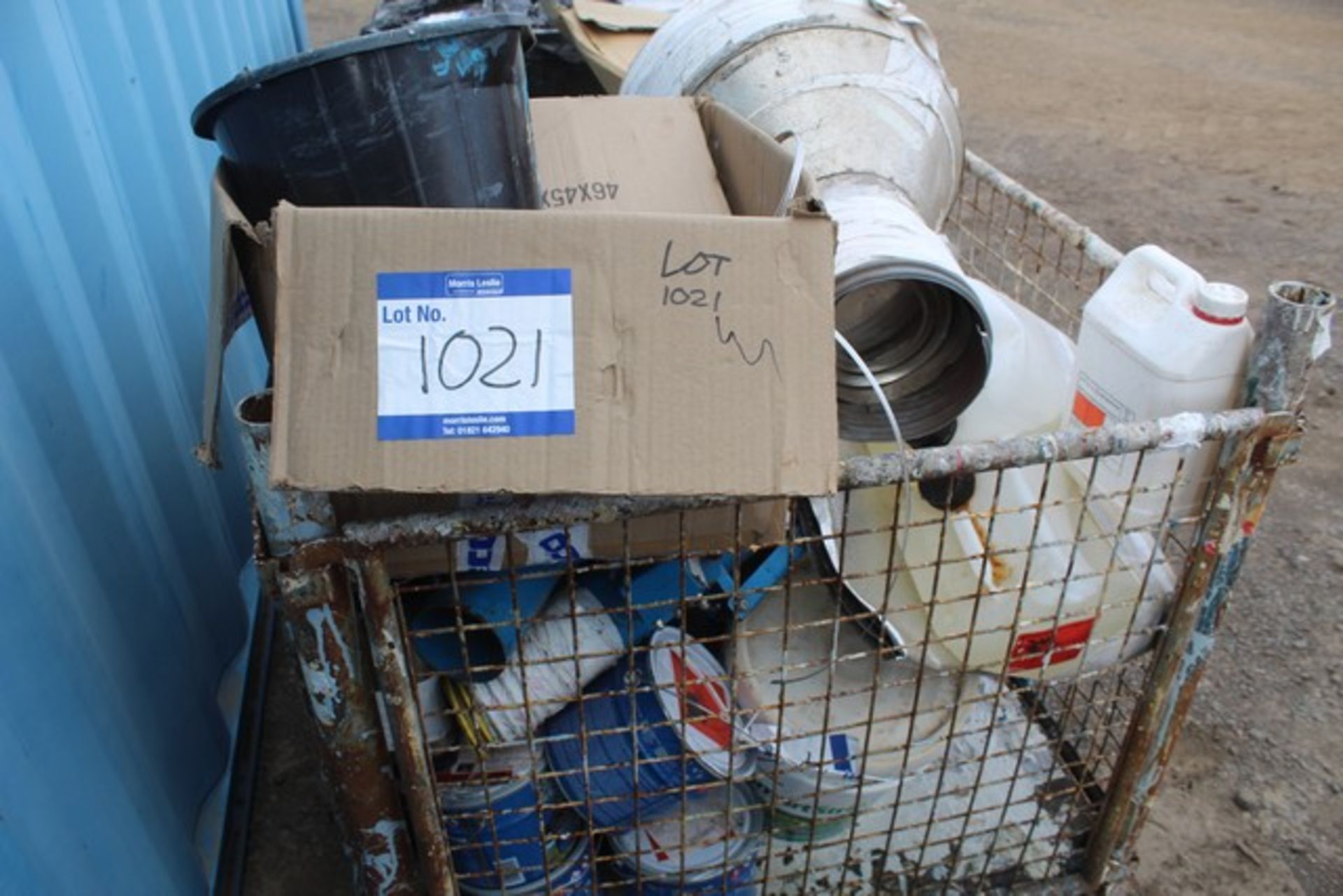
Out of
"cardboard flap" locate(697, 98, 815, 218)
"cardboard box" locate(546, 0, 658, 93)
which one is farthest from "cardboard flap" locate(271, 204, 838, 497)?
"cardboard box" locate(546, 0, 658, 93)

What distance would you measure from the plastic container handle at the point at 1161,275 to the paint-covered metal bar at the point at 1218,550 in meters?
0.13

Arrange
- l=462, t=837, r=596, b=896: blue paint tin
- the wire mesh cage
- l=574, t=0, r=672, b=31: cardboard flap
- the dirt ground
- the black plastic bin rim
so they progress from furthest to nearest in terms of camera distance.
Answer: l=574, t=0, r=672, b=31: cardboard flap < the dirt ground < l=462, t=837, r=596, b=896: blue paint tin < the wire mesh cage < the black plastic bin rim

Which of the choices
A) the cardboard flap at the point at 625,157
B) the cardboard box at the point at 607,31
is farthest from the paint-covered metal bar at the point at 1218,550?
the cardboard box at the point at 607,31

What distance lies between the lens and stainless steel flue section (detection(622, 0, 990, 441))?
154 cm

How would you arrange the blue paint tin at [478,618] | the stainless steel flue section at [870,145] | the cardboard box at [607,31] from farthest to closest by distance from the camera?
the cardboard box at [607,31]
the stainless steel flue section at [870,145]
the blue paint tin at [478,618]

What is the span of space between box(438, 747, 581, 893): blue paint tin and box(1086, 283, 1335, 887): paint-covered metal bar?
89 centimetres

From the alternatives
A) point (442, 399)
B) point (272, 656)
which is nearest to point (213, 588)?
point (272, 656)

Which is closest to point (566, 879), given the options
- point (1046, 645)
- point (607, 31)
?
point (1046, 645)

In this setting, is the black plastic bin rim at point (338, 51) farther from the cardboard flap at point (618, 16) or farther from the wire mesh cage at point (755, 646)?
the cardboard flap at point (618, 16)

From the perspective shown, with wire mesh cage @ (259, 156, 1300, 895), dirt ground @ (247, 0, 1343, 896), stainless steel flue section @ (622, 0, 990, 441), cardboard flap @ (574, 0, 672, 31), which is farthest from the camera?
cardboard flap @ (574, 0, 672, 31)

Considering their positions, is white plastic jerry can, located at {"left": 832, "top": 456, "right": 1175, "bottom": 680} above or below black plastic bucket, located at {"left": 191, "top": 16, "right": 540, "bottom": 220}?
below

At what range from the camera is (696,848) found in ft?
5.42

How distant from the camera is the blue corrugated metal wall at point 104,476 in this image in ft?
4.42

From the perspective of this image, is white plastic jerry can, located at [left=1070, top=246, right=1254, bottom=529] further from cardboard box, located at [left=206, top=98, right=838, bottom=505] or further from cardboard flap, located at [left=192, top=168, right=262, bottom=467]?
cardboard flap, located at [left=192, top=168, right=262, bottom=467]
